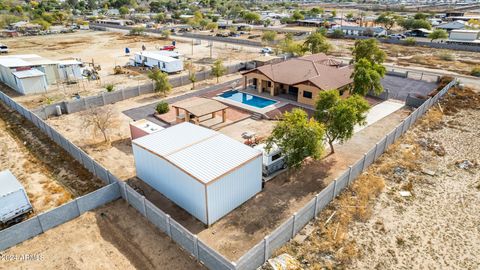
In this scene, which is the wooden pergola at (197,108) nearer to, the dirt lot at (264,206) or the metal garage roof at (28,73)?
the dirt lot at (264,206)

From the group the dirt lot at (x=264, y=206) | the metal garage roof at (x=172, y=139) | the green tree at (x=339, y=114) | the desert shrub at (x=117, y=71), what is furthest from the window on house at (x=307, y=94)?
the desert shrub at (x=117, y=71)

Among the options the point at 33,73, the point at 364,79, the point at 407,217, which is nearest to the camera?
the point at 407,217

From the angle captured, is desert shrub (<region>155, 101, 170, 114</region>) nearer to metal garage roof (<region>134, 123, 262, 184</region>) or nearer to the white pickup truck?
metal garage roof (<region>134, 123, 262, 184</region>)

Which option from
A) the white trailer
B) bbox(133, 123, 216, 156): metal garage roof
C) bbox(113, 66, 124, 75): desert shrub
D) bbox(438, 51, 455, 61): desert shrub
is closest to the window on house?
bbox(133, 123, 216, 156): metal garage roof

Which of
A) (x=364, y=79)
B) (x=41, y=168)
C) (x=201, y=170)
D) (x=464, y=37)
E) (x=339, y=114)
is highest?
(x=464, y=37)

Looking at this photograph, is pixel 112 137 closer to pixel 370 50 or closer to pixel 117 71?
pixel 117 71

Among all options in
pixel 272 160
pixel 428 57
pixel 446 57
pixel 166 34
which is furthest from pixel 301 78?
pixel 166 34

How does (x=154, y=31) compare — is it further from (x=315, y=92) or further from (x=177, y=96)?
(x=315, y=92)
